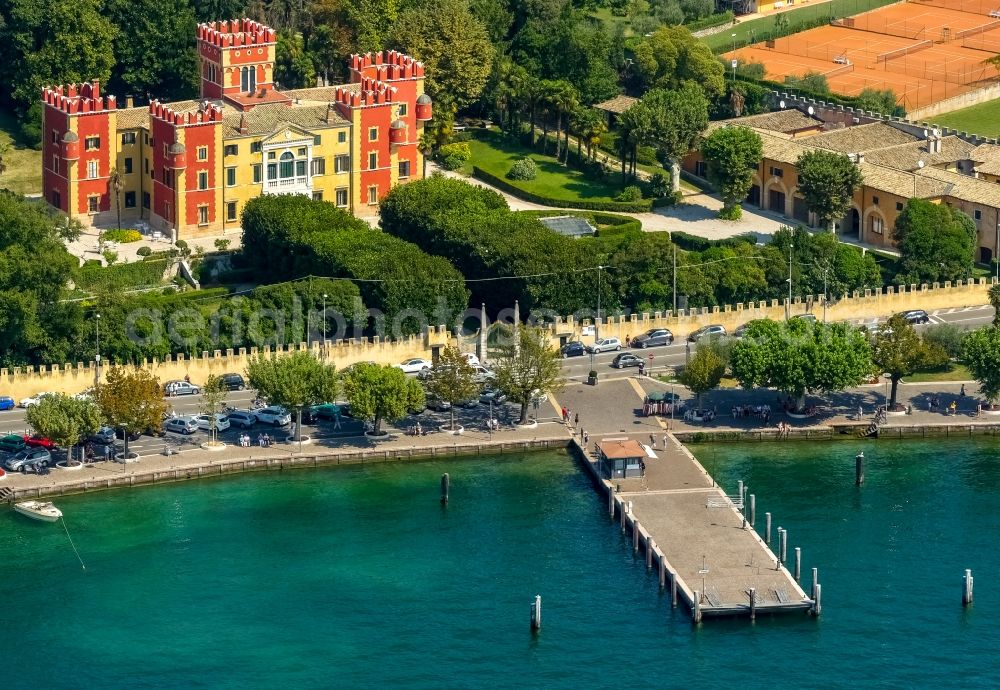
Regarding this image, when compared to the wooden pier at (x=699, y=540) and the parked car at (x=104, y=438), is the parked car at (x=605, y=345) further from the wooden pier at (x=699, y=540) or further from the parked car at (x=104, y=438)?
the parked car at (x=104, y=438)

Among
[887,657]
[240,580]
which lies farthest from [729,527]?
[240,580]

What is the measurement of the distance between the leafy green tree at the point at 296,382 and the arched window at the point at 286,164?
36.1 metres

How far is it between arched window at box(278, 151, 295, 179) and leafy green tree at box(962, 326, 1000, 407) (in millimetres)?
57343

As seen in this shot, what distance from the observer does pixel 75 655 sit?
132875mm

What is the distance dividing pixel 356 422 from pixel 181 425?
37.8ft

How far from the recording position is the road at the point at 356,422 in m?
160

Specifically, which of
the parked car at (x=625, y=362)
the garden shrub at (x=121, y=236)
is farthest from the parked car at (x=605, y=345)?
the garden shrub at (x=121, y=236)

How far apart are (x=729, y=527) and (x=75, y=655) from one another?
39643mm

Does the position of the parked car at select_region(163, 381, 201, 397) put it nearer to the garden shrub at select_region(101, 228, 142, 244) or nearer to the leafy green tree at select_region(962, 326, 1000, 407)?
the garden shrub at select_region(101, 228, 142, 244)

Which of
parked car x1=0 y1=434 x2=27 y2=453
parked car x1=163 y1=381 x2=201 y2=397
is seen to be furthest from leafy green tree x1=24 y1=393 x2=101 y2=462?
parked car x1=163 y1=381 x2=201 y2=397

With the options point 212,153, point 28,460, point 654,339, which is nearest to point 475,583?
point 28,460

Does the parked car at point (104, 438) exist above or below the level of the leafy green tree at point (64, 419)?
below

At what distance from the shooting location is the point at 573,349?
174 metres

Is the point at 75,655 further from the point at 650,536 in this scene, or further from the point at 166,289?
the point at 166,289
